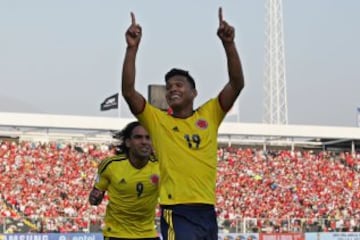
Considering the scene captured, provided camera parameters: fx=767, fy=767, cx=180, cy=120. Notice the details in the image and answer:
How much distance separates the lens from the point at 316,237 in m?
29.2

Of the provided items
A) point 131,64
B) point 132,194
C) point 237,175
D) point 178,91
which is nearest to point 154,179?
point 132,194

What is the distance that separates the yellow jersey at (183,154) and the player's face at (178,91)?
0.16 metres

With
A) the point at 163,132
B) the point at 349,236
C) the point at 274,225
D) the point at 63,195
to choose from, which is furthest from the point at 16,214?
the point at 163,132

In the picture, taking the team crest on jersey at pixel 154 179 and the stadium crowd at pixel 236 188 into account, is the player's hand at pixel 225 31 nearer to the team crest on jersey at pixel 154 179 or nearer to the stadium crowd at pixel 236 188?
the team crest on jersey at pixel 154 179

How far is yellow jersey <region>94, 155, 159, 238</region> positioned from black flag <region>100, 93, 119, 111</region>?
35.7m

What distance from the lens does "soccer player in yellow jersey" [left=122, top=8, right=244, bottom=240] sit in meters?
6.28

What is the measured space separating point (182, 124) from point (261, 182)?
34039 mm

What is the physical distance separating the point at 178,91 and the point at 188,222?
1083mm

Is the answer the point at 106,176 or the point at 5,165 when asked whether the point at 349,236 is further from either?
the point at 106,176

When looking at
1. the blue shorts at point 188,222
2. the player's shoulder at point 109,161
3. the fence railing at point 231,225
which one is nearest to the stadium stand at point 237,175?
the fence railing at point 231,225

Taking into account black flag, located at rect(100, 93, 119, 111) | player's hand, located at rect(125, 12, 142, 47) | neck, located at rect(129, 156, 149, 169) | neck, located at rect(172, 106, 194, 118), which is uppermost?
black flag, located at rect(100, 93, 119, 111)

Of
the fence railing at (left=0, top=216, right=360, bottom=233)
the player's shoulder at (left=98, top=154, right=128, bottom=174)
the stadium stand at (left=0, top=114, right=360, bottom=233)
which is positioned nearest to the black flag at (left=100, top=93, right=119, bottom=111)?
the stadium stand at (left=0, top=114, right=360, bottom=233)

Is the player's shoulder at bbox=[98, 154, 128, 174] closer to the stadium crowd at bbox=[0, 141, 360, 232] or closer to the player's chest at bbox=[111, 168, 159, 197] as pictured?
the player's chest at bbox=[111, 168, 159, 197]

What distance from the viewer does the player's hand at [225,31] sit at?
613cm
